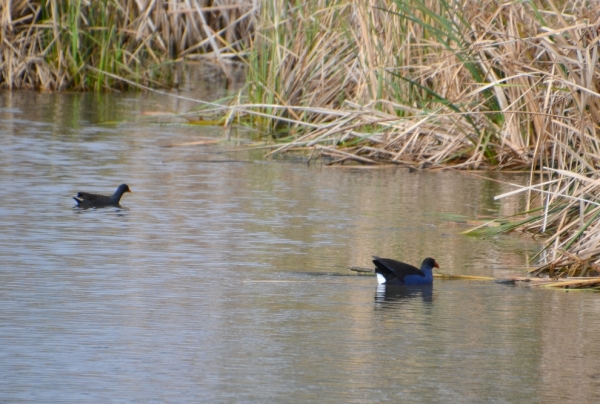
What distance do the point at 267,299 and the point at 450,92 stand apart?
5.96 m

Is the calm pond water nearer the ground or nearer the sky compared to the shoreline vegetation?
nearer the ground

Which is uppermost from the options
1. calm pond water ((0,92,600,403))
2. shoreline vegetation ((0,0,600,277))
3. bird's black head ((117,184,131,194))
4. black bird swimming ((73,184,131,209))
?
shoreline vegetation ((0,0,600,277))

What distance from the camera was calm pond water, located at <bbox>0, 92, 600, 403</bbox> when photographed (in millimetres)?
4836

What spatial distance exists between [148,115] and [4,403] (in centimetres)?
1154

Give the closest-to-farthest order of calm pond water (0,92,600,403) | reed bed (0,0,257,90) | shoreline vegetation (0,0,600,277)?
calm pond water (0,92,600,403) < shoreline vegetation (0,0,600,277) < reed bed (0,0,257,90)

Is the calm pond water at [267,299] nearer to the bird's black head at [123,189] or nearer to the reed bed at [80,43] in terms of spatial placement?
the bird's black head at [123,189]

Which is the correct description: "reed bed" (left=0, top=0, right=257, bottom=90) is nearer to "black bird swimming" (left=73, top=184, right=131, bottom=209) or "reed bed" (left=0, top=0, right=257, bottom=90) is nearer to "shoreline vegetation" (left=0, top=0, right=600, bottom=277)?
"shoreline vegetation" (left=0, top=0, right=600, bottom=277)

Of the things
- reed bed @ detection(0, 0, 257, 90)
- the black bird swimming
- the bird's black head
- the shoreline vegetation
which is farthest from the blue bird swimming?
reed bed @ detection(0, 0, 257, 90)

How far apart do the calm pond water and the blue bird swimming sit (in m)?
0.09

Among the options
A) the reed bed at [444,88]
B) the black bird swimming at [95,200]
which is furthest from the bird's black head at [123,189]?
the reed bed at [444,88]

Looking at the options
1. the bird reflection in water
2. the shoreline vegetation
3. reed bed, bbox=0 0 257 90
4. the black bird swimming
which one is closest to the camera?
the bird reflection in water

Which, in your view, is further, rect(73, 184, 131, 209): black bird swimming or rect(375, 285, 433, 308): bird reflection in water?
rect(73, 184, 131, 209): black bird swimming

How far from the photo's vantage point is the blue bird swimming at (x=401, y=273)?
670 cm

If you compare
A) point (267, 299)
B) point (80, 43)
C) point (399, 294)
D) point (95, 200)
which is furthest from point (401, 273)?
point (80, 43)
